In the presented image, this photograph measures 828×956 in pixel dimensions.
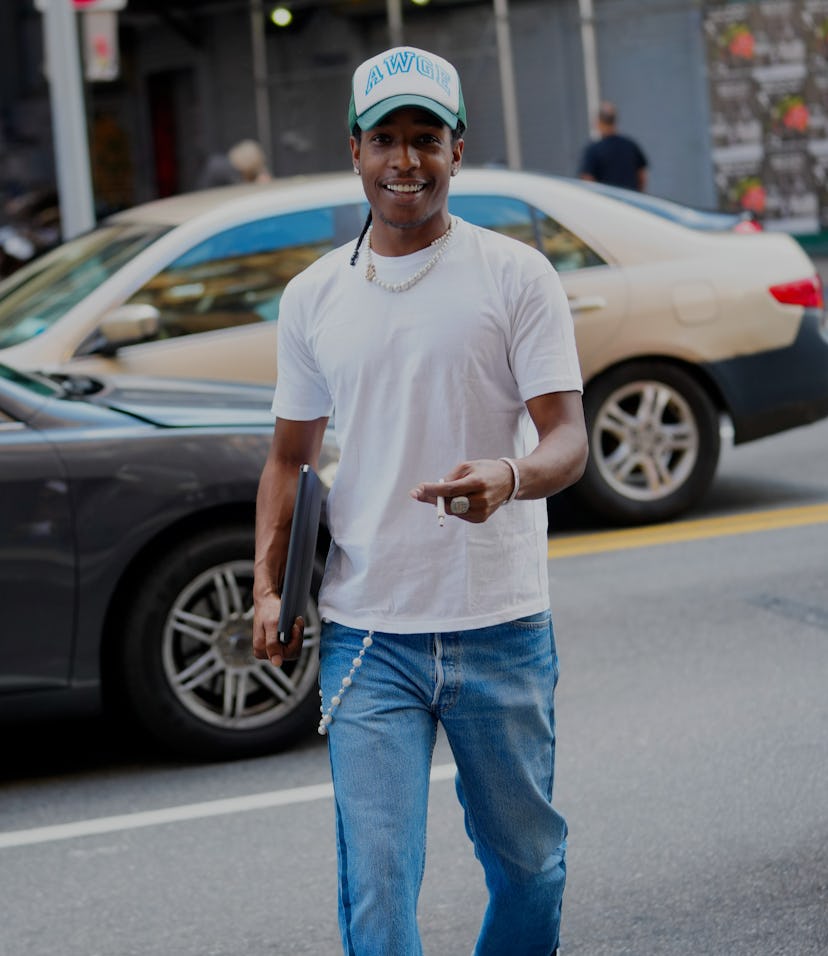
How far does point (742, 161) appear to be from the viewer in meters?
20.0

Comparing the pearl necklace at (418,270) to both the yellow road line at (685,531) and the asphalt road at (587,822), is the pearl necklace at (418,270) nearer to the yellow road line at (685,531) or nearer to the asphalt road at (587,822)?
the asphalt road at (587,822)

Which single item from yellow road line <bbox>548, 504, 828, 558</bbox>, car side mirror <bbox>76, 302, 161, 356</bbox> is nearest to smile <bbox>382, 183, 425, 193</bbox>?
car side mirror <bbox>76, 302, 161, 356</bbox>

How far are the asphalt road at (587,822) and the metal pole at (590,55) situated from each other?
14177mm

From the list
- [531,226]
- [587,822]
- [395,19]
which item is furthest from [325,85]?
[587,822]

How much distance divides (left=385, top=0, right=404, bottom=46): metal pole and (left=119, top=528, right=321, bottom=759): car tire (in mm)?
16234

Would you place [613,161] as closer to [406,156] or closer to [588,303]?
[588,303]

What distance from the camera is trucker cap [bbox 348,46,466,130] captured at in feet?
9.68

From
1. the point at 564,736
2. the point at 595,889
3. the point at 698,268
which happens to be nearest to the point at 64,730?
the point at 564,736

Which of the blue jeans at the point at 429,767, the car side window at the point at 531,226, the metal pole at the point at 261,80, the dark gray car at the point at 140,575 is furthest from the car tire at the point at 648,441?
the metal pole at the point at 261,80

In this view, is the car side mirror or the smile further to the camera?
the car side mirror

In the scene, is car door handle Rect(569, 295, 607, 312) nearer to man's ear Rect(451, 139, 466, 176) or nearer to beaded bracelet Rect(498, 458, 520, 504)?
man's ear Rect(451, 139, 466, 176)

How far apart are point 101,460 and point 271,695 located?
85 centimetres

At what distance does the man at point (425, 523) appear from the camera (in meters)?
2.94

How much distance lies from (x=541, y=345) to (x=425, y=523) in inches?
13.5
